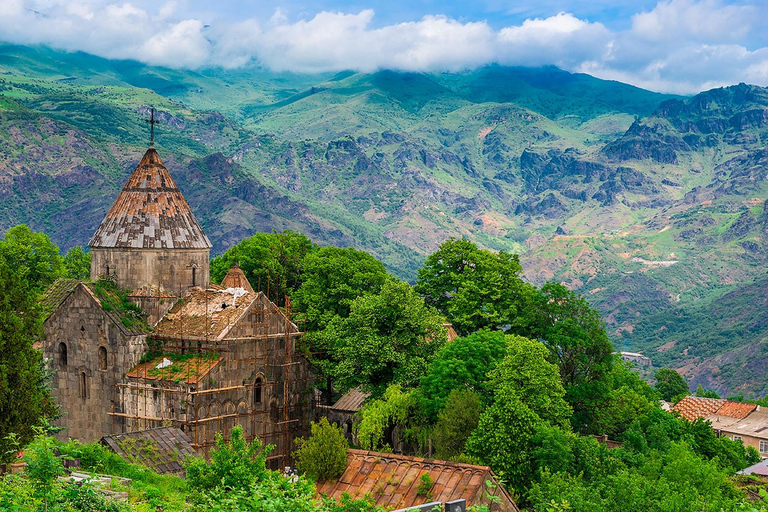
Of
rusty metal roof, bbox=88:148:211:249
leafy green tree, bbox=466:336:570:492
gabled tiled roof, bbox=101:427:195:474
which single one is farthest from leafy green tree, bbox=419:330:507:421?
rusty metal roof, bbox=88:148:211:249

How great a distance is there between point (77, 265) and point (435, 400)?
46.1m

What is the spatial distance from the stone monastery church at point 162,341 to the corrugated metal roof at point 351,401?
12.6 feet

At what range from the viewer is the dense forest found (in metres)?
27.3

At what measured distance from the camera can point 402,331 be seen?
2103 inches

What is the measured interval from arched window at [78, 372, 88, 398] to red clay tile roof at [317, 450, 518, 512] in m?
20.3

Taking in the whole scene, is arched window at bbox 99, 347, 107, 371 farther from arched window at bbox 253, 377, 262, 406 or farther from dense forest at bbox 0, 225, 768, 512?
arched window at bbox 253, 377, 262, 406

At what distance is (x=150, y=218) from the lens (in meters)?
51.9

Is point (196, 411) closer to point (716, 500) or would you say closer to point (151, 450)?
point (151, 450)

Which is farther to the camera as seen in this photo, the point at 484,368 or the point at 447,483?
the point at 484,368

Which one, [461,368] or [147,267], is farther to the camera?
[147,267]

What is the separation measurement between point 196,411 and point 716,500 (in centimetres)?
2428

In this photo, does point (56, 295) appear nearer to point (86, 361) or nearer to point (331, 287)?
point (86, 361)

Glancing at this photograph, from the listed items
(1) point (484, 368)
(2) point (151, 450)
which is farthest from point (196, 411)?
(1) point (484, 368)

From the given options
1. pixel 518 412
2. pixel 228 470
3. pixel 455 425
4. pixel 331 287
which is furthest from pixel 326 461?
pixel 331 287
